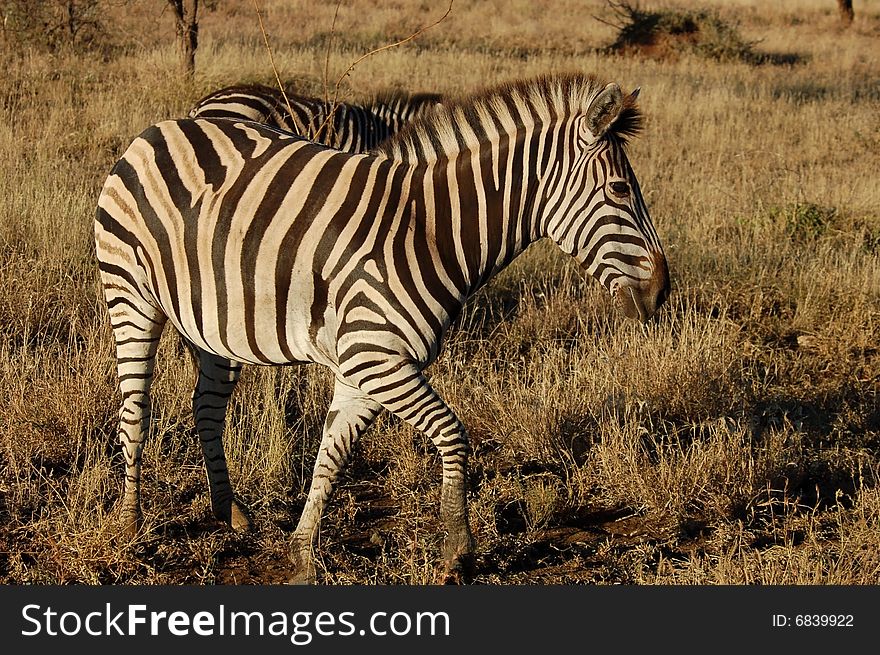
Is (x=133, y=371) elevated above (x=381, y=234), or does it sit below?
below

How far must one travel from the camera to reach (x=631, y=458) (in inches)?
201

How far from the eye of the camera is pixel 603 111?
4020 millimetres

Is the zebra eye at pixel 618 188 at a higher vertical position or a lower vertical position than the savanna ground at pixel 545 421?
higher

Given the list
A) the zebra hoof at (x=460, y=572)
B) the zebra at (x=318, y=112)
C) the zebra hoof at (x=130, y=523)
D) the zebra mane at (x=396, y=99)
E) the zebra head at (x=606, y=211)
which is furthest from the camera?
the zebra mane at (x=396, y=99)

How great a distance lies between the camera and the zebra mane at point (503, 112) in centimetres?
414

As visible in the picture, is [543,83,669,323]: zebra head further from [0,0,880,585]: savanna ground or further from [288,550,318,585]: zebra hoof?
[288,550,318,585]: zebra hoof

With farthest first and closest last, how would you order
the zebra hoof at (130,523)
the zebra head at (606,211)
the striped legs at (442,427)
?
the zebra hoof at (130,523) < the zebra head at (606,211) < the striped legs at (442,427)

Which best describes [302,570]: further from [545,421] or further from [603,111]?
[603,111]

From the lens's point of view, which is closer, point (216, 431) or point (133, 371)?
point (133, 371)

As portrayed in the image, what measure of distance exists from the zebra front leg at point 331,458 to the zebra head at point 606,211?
45.4 inches

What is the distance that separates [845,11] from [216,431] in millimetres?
33976

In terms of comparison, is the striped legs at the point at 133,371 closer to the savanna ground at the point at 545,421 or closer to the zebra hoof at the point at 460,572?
the savanna ground at the point at 545,421

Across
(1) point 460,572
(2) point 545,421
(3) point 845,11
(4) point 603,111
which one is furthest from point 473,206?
(3) point 845,11

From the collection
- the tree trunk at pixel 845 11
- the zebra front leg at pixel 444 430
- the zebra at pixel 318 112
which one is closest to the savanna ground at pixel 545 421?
the zebra front leg at pixel 444 430
